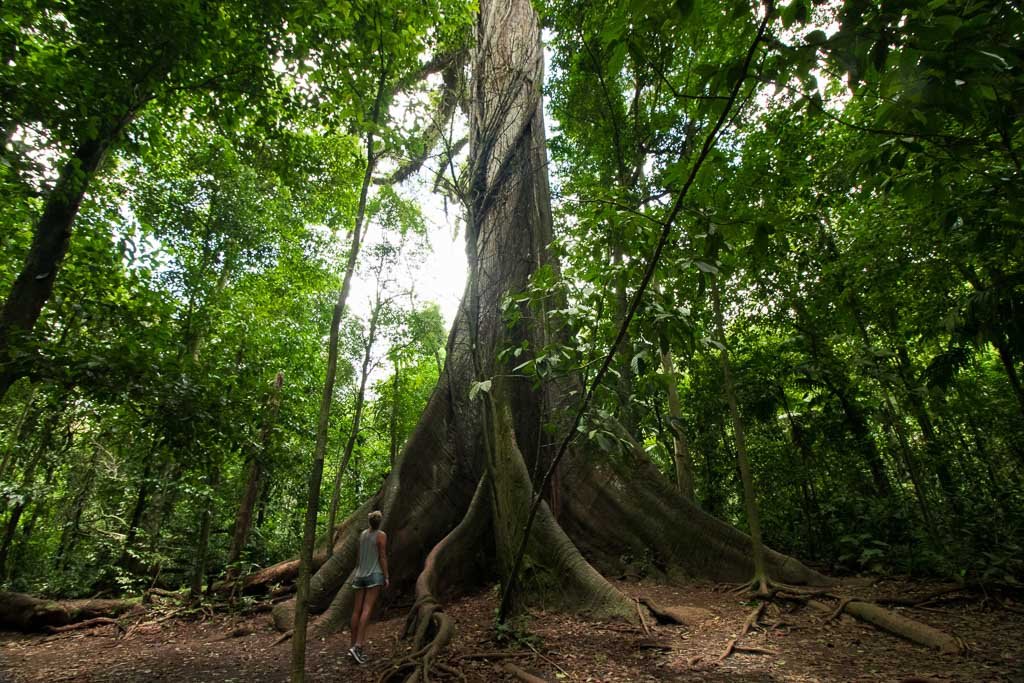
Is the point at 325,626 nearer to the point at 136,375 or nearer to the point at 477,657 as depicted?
the point at 477,657

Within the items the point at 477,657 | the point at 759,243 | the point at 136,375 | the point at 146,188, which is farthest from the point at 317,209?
the point at 759,243

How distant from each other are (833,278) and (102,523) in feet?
43.6

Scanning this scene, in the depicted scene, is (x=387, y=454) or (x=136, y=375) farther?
(x=387, y=454)

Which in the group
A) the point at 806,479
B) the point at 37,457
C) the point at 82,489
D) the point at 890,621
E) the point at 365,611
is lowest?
the point at 365,611

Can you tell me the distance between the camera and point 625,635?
3359mm

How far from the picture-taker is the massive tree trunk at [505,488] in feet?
13.1

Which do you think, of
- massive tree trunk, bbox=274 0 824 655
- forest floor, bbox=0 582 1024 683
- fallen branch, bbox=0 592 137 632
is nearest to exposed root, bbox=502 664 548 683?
forest floor, bbox=0 582 1024 683

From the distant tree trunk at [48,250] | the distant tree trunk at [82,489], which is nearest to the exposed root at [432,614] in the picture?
the distant tree trunk at [48,250]

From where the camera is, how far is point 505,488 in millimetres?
3691

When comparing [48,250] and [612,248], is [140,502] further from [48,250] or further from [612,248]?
[612,248]

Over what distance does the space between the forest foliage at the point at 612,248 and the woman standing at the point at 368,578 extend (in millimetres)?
1341

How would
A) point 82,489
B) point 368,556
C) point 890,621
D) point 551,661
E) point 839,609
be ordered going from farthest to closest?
point 82,489 < point 368,556 < point 839,609 < point 890,621 < point 551,661

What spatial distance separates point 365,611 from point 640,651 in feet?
7.37

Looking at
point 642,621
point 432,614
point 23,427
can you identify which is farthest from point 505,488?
point 23,427
